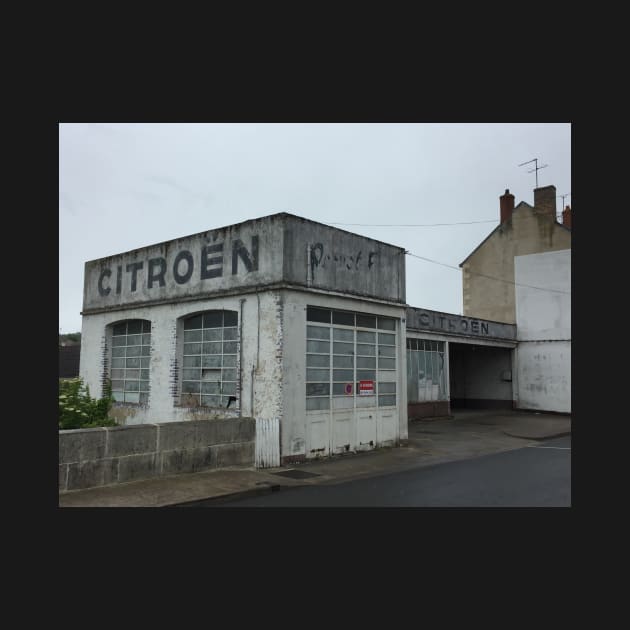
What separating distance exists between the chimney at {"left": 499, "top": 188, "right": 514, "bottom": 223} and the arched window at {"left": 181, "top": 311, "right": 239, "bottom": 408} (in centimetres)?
1962

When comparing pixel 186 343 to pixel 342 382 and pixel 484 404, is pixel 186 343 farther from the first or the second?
pixel 484 404

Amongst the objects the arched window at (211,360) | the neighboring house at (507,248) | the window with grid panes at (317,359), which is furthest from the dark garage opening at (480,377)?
the arched window at (211,360)

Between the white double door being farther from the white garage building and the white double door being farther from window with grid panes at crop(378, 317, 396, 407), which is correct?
window with grid panes at crop(378, 317, 396, 407)

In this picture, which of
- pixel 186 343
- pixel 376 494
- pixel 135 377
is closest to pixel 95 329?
pixel 135 377

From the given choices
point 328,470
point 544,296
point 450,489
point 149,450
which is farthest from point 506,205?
point 149,450

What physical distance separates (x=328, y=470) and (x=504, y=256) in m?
19.7

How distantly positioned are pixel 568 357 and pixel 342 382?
16.3 m

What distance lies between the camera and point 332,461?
12305mm

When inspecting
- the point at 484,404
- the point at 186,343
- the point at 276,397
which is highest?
the point at 186,343

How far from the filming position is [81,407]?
1459 cm

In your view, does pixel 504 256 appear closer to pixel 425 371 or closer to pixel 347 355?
pixel 425 371

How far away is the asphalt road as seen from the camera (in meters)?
8.35

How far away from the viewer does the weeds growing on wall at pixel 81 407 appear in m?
13.0

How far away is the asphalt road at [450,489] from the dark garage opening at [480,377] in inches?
607
